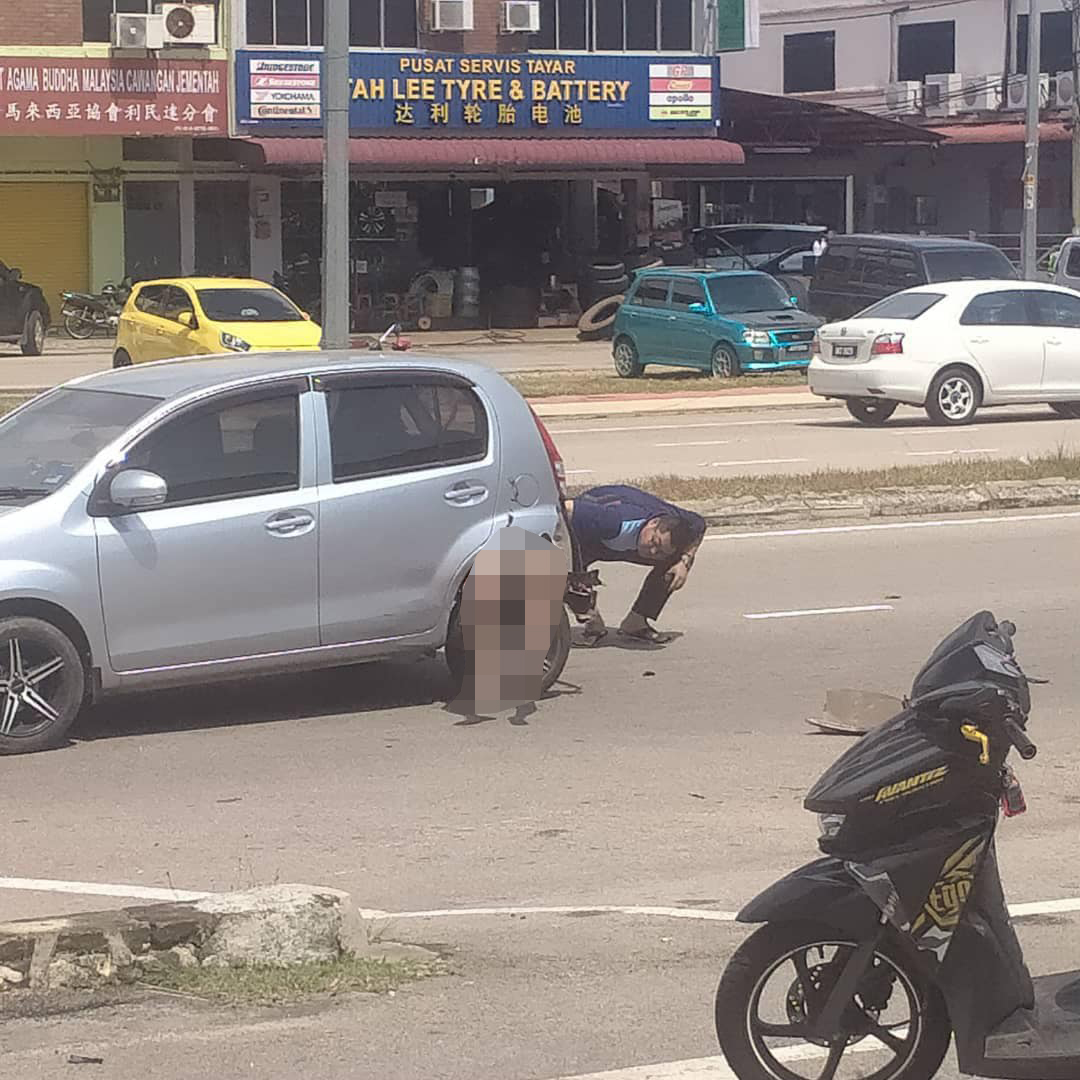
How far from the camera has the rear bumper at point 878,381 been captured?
22781mm

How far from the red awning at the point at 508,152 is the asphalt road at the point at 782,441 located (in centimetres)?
1660

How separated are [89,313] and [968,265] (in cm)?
1733

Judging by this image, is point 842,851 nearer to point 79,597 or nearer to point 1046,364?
point 79,597

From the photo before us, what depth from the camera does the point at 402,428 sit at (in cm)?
977

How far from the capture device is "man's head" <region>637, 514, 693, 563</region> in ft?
35.0

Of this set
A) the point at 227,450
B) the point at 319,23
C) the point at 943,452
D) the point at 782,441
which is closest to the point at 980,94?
the point at 319,23

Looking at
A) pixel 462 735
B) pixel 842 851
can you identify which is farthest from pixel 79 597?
pixel 842 851

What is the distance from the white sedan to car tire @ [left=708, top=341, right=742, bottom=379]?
585cm

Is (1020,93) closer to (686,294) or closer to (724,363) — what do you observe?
(686,294)

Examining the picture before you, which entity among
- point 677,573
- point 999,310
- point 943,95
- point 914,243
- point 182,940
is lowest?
point 182,940

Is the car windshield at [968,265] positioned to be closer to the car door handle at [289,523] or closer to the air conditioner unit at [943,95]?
the car door handle at [289,523]

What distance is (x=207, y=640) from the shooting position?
9.16 meters

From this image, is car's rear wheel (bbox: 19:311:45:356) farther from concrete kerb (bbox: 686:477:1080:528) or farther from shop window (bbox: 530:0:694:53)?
concrete kerb (bbox: 686:477:1080:528)

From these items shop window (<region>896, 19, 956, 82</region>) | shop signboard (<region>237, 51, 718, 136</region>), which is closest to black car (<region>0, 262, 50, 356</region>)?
shop signboard (<region>237, 51, 718, 136</region>)
